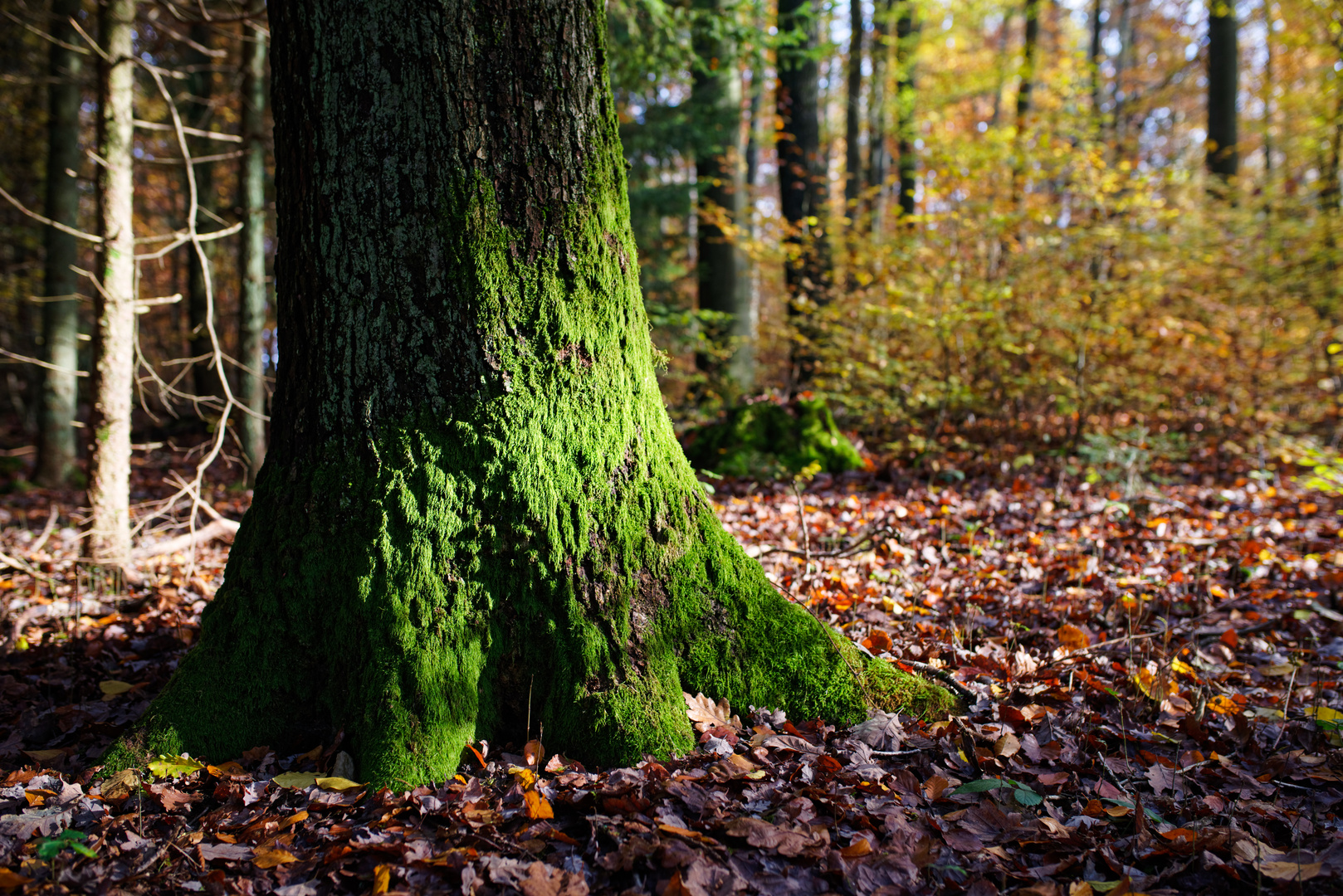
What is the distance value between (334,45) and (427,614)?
69.9 inches

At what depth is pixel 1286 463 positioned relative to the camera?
24.4 ft

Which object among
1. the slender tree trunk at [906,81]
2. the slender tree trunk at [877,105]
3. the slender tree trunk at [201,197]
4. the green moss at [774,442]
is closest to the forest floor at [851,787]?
the green moss at [774,442]

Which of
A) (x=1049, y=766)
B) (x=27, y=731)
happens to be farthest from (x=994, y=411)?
(x=27, y=731)

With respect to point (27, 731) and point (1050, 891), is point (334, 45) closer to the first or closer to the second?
point (27, 731)

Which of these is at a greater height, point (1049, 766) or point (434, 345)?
point (434, 345)

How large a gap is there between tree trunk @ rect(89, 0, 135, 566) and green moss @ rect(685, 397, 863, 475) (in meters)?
4.59

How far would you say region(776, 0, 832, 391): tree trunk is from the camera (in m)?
8.90

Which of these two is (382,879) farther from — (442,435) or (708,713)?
(442,435)

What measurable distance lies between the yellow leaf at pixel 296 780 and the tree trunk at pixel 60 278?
8.45m

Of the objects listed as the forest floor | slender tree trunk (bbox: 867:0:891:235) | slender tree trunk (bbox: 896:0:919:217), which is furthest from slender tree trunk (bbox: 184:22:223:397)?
slender tree trunk (bbox: 867:0:891:235)

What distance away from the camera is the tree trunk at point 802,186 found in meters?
8.90

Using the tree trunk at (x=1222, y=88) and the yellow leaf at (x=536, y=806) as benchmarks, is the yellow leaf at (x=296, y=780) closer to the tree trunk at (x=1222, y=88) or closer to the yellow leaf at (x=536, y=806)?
the yellow leaf at (x=536, y=806)

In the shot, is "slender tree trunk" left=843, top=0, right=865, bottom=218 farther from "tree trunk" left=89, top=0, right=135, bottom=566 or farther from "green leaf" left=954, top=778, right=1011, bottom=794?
"green leaf" left=954, top=778, right=1011, bottom=794

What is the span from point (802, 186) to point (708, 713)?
8701 millimetres
